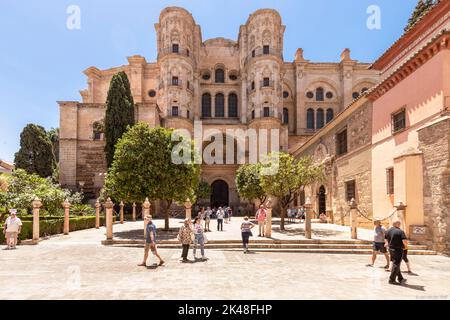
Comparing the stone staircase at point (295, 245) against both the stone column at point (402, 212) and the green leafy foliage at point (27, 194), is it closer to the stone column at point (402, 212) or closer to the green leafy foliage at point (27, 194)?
the stone column at point (402, 212)

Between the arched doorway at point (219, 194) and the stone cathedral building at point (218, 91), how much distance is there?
125mm

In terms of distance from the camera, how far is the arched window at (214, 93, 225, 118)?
4362cm

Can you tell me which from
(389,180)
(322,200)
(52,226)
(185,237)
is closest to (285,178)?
(389,180)

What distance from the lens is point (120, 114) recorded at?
32906 millimetres

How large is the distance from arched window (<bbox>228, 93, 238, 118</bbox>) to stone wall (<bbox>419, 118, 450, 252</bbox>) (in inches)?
1274

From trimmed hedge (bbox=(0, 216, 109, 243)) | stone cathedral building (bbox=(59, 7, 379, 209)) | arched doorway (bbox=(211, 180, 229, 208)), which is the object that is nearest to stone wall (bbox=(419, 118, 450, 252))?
trimmed hedge (bbox=(0, 216, 109, 243))

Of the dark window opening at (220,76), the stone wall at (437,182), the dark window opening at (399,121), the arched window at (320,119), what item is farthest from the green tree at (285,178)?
the dark window opening at (220,76)

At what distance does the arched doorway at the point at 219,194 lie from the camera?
125 feet

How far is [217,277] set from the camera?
8117 mm

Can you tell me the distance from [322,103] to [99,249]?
39.7 m

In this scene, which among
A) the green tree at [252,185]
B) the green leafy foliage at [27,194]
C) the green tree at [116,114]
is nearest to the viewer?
the green leafy foliage at [27,194]

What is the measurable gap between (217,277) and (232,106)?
37.3m

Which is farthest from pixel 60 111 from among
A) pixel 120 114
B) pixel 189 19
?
pixel 189 19
